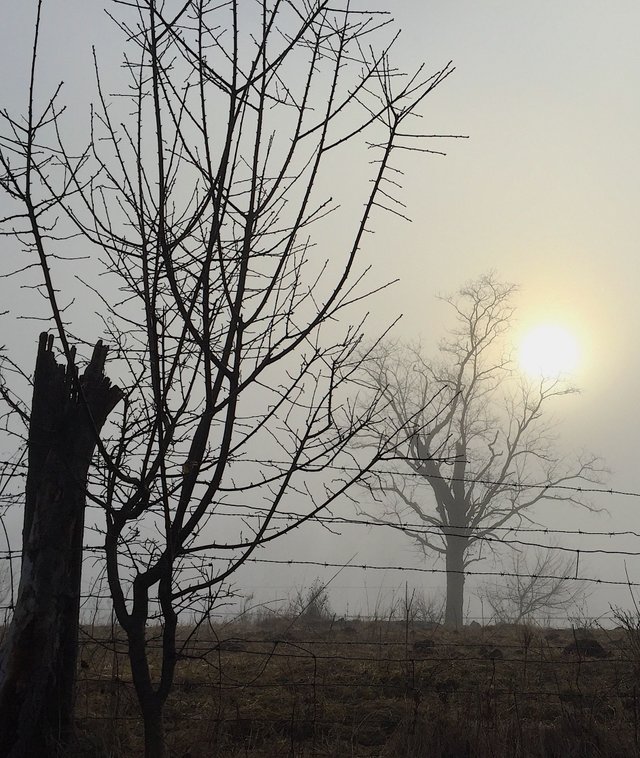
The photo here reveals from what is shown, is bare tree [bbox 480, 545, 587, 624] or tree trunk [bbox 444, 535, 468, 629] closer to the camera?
bare tree [bbox 480, 545, 587, 624]

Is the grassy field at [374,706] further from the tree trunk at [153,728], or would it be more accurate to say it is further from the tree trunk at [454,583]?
the tree trunk at [454,583]

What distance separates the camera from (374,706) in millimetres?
4773

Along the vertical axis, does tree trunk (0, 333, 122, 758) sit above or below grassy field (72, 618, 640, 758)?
above

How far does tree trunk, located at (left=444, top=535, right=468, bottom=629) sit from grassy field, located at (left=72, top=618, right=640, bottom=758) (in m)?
14.8

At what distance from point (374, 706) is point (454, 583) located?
18.0m

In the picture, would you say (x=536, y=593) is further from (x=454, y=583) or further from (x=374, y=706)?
(x=374, y=706)

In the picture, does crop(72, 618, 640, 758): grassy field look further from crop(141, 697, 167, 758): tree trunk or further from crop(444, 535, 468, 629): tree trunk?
crop(444, 535, 468, 629): tree trunk

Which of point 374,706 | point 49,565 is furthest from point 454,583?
point 49,565

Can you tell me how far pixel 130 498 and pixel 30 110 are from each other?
137 cm

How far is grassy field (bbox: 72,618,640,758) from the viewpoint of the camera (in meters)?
3.62

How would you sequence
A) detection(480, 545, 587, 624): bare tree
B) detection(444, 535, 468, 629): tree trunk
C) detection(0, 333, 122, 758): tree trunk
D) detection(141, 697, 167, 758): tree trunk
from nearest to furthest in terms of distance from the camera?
detection(141, 697, 167, 758): tree trunk
detection(0, 333, 122, 758): tree trunk
detection(480, 545, 587, 624): bare tree
detection(444, 535, 468, 629): tree trunk

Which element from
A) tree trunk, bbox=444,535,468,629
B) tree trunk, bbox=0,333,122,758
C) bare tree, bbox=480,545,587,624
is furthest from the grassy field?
tree trunk, bbox=444,535,468,629

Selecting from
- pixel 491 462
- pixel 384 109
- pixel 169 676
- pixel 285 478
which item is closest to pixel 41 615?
pixel 169 676

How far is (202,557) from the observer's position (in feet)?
8.37
